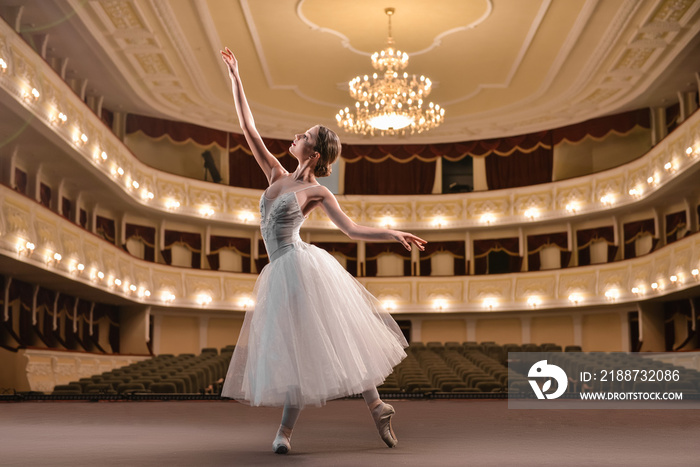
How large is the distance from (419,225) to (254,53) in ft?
31.3

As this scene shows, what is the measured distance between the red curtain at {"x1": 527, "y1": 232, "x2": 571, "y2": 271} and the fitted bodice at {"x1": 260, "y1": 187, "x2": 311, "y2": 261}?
71.2 ft

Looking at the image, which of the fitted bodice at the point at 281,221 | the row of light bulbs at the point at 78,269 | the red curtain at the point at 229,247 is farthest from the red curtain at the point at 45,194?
the fitted bodice at the point at 281,221

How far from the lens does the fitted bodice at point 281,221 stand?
399 cm

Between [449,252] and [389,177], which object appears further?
[389,177]

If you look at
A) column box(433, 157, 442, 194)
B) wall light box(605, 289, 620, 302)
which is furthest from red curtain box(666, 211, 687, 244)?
column box(433, 157, 442, 194)

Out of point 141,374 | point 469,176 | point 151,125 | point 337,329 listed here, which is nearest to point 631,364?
point 141,374

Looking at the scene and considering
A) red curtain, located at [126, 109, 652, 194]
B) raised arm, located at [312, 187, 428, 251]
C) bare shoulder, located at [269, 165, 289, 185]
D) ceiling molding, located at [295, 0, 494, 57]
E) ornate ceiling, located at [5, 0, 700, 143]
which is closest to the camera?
raised arm, located at [312, 187, 428, 251]

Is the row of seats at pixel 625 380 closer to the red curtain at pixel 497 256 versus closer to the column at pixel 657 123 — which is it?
the column at pixel 657 123

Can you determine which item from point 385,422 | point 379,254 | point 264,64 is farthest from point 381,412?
point 379,254

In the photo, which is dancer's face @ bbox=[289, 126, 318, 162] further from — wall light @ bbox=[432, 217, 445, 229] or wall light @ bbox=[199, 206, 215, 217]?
wall light @ bbox=[432, 217, 445, 229]

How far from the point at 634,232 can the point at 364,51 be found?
402 inches

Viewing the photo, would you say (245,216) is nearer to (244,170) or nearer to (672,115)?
(244,170)

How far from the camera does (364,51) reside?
752 inches

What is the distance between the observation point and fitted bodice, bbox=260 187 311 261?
3.99 m
